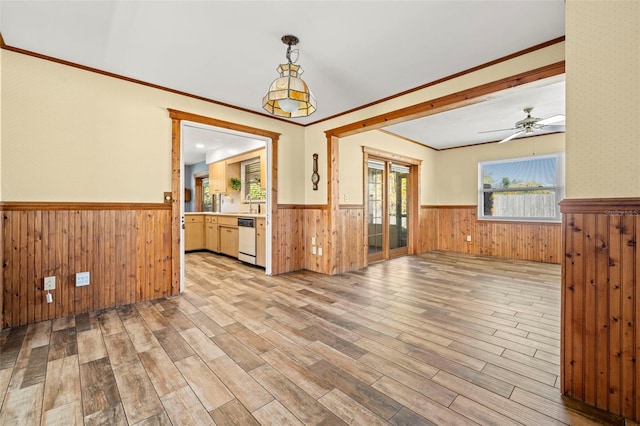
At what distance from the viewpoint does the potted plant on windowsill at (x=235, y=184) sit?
6484 millimetres

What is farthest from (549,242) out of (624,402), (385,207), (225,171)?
(225,171)

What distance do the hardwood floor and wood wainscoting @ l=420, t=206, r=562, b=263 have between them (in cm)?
251

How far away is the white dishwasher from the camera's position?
4855 millimetres

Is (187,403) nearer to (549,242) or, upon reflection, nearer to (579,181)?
(579,181)

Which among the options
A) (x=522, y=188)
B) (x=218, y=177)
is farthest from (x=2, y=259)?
(x=522, y=188)

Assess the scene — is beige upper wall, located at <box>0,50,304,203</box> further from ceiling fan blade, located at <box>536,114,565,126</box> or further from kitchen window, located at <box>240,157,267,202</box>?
ceiling fan blade, located at <box>536,114,565,126</box>

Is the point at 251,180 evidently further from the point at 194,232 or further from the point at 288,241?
the point at 288,241

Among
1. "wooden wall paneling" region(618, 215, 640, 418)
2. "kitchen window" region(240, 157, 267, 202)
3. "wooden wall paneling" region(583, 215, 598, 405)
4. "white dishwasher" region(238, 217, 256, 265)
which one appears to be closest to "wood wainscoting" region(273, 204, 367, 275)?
"white dishwasher" region(238, 217, 256, 265)

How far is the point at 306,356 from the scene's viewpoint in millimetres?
1973

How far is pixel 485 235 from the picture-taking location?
6102mm

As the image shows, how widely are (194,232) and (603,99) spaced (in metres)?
6.65

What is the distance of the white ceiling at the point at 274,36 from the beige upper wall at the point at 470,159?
383 cm

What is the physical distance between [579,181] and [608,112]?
36 centimetres

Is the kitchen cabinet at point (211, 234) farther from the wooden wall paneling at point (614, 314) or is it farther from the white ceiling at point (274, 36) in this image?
the wooden wall paneling at point (614, 314)
